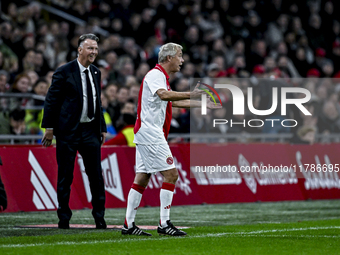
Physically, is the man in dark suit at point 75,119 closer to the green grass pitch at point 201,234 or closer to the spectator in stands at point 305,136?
the green grass pitch at point 201,234

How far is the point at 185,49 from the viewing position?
20.1 metres

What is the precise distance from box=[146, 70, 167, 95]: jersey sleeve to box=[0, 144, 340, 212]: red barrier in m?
4.38

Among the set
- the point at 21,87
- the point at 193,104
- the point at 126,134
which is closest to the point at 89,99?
the point at 193,104

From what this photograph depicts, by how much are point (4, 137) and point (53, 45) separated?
4752 mm

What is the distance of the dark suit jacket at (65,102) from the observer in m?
9.03

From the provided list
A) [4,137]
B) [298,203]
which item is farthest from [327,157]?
[4,137]

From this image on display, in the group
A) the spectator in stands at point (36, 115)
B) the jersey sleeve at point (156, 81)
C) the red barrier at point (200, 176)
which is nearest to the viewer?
the jersey sleeve at point (156, 81)

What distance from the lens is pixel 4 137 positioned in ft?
39.9

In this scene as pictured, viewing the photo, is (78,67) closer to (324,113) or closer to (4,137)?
(4,137)

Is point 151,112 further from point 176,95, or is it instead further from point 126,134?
point 126,134

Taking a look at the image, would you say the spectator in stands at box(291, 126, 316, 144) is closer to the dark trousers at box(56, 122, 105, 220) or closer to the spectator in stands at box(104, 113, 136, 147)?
the spectator in stands at box(104, 113, 136, 147)

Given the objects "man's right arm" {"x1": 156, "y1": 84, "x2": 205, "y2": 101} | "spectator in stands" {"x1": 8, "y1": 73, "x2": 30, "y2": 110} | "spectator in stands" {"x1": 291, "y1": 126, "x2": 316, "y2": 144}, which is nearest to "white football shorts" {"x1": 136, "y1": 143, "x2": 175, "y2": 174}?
"man's right arm" {"x1": 156, "y1": 84, "x2": 205, "y2": 101}

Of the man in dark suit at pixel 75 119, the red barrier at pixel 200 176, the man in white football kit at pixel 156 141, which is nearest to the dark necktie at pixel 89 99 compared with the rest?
the man in dark suit at pixel 75 119

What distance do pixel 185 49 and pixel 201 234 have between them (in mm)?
12195
